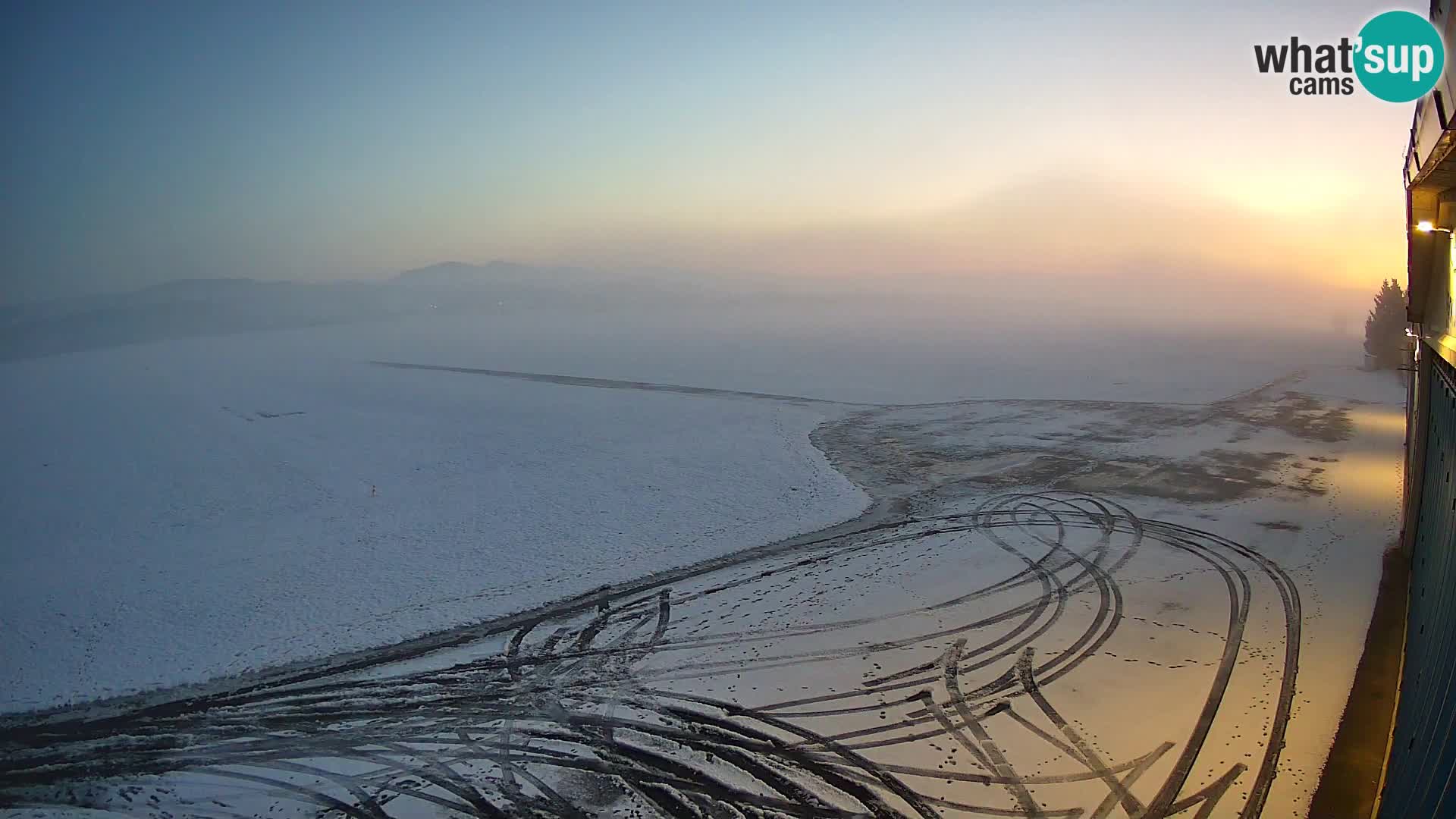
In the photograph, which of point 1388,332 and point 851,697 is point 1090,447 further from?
point 1388,332

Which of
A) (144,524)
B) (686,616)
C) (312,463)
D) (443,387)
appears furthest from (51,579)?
(443,387)

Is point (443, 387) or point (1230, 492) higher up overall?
point (443, 387)

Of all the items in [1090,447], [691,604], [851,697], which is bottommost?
[851,697]

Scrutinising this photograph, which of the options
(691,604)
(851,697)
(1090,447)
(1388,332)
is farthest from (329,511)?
(1388,332)

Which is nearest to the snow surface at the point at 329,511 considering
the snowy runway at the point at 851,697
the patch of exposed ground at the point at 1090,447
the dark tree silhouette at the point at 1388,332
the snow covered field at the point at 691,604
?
the snow covered field at the point at 691,604

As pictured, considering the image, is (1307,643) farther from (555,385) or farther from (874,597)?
(555,385)

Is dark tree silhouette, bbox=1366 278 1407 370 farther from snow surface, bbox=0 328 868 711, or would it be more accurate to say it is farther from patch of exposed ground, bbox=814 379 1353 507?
snow surface, bbox=0 328 868 711

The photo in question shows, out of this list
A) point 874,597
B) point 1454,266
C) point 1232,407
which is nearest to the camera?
point 1454,266
